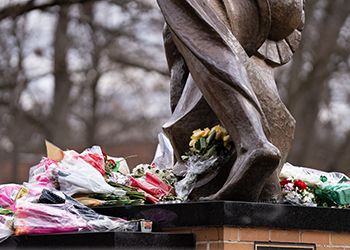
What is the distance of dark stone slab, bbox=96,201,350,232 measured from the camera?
19.4ft

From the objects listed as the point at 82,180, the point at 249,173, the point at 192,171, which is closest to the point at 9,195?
the point at 82,180

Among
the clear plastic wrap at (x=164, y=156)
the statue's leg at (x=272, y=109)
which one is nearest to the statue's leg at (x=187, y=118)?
the statue's leg at (x=272, y=109)

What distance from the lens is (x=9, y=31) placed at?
18.4 m

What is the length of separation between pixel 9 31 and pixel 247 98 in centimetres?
1267

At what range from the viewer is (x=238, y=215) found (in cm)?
593

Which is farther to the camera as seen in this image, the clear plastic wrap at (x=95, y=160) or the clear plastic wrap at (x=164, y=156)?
the clear plastic wrap at (x=164, y=156)

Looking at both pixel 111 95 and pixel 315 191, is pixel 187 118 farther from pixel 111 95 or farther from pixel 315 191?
pixel 111 95

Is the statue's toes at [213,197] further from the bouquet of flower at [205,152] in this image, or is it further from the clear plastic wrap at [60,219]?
the clear plastic wrap at [60,219]

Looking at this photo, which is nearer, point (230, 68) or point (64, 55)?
point (230, 68)

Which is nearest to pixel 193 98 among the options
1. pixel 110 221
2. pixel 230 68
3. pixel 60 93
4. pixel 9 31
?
pixel 230 68

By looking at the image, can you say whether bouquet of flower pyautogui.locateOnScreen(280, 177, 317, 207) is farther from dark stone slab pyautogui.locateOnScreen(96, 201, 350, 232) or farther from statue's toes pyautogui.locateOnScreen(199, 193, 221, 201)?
statue's toes pyautogui.locateOnScreen(199, 193, 221, 201)

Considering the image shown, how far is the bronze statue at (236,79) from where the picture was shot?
6.15 meters

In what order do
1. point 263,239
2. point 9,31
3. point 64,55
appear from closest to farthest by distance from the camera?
1. point 263,239
2. point 9,31
3. point 64,55

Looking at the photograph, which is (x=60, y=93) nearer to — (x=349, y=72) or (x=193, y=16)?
(x=349, y=72)
